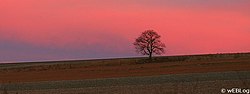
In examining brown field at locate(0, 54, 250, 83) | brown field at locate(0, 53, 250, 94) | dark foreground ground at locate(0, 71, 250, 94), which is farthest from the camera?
brown field at locate(0, 54, 250, 83)

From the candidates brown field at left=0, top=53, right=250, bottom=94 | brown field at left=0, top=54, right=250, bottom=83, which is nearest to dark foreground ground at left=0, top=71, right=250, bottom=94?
brown field at left=0, top=53, right=250, bottom=94

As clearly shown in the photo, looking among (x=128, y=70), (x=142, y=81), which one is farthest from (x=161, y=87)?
(x=128, y=70)

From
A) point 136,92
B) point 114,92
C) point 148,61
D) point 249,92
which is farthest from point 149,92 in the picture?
point 148,61

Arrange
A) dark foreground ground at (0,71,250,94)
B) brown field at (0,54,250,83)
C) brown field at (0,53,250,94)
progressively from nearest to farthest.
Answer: dark foreground ground at (0,71,250,94), brown field at (0,53,250,94), brown field at (0,54,250,83)

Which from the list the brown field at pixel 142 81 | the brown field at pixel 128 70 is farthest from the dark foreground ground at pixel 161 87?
the brown field at pixel 128 70

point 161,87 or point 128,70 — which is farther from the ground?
Result: point 128,70

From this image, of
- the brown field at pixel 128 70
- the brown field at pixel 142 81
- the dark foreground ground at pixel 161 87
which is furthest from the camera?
the brown field at pixel 128 70

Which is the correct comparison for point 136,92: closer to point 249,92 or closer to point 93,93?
point 93,93

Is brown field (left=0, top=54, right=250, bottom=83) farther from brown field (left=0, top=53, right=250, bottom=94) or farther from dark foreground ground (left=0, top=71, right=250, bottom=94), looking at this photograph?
dark foreground ground (left=0, top=71, right=250, bottom=94)

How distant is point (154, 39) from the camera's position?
3979 inches

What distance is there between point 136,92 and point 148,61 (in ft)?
224

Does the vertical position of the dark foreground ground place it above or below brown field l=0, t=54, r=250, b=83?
below

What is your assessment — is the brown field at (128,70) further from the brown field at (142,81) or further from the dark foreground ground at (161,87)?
the dark foreground ground at (161,87)

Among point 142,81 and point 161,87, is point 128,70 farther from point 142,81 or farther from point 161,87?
point 161,87
